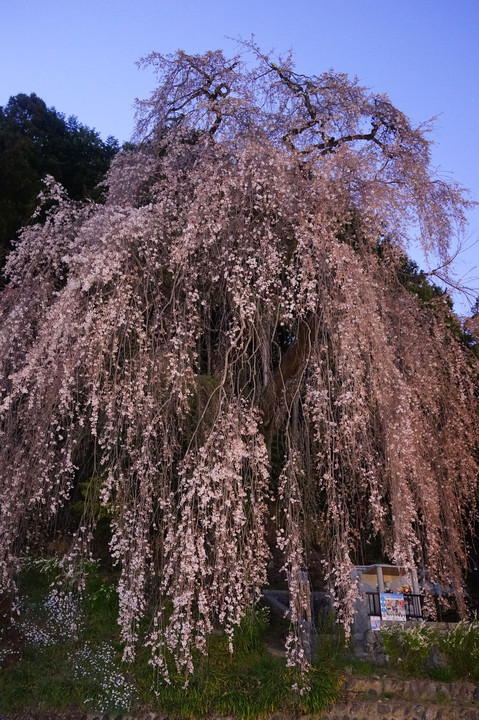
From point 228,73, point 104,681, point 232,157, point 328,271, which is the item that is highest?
point 228,73

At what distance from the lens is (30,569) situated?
243 inches

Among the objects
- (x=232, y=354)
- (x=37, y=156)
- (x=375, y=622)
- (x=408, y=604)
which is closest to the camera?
(x=232, y=354)

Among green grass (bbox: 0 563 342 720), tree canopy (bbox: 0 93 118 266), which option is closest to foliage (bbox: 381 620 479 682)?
green grass (bbox: 0 563 342 720)

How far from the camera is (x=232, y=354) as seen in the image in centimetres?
507

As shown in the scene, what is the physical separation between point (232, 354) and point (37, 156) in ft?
16.8

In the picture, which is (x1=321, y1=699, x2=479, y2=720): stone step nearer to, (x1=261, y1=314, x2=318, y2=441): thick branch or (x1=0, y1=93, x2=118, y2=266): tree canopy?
(x1=261, y1=314, x2=318, y2=441): thick branch

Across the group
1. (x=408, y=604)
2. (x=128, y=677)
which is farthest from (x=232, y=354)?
(x=408, y=604)

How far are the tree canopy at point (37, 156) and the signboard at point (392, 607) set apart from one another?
541 cm

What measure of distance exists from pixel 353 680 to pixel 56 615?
280 centimetres

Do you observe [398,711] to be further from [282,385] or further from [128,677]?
[282,385]

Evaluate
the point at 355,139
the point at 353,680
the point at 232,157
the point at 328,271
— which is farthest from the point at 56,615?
the point at 355,139

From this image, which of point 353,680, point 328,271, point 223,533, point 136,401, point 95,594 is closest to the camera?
point 223,533

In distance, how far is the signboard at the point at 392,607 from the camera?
5.81 meters

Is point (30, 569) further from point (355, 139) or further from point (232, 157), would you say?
point (355, 139)
